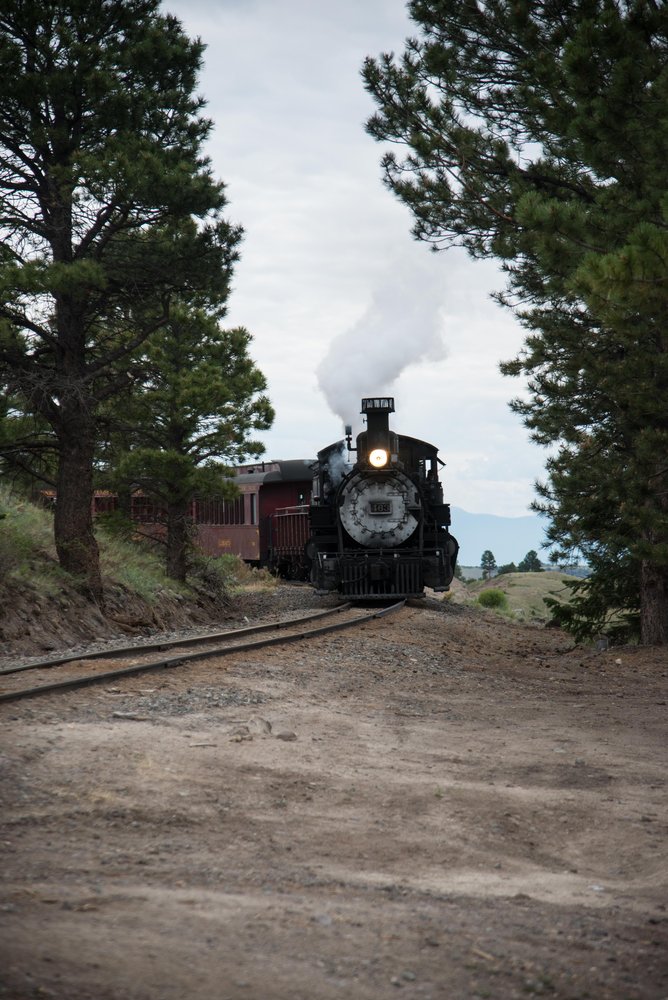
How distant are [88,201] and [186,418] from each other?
7088 mm

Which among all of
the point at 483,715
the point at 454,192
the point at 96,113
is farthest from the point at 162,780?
the point at 96,113

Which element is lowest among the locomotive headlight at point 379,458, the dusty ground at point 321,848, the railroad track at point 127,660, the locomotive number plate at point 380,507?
the dusty ground at point 321,848

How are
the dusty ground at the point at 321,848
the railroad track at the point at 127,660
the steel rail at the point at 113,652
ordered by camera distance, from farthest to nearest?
the steel rail at the point at 113,652, the railroad track at the point at 127,660, the dusty ground at the point at 321,848

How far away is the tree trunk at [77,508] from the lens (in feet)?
56.3

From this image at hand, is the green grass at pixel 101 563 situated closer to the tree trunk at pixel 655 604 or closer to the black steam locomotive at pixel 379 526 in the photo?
the black steam locomotive at pixel 379 526

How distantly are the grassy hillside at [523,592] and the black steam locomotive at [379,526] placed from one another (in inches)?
335

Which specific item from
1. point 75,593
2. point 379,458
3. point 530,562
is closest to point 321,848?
point 75,593

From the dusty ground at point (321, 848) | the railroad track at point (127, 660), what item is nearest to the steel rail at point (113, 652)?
the railroad track at point (127, 660)

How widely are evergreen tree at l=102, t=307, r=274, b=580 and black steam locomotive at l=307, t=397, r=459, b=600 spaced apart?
299 cm

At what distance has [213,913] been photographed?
3.70 m

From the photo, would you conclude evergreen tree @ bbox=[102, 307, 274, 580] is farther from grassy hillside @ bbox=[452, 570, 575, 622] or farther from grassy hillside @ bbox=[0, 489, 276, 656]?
grassy hillside @ bbox=[452, 570, 575, 622]

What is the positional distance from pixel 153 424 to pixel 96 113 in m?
8.31

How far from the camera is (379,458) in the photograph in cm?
2109

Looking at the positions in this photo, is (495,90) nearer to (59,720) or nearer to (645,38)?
(645,38)
